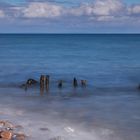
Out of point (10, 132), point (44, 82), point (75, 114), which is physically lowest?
point (75, 114)

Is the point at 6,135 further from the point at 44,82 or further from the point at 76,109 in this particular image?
the point at 44,82

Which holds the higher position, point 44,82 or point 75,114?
point 44,82

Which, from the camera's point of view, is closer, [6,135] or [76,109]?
[6,135]

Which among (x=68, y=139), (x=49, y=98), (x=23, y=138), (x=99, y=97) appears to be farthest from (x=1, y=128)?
(x=99, y=97)

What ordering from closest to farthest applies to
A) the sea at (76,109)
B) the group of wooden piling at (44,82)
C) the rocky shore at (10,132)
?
the rocky shore at (10,132) < the sea at (76,109) < the group of wooden piling at (44,82)

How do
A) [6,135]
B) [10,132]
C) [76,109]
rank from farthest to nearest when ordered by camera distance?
[76,109] → [10,132] → [6,135]

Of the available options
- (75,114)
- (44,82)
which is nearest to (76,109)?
(75,114)

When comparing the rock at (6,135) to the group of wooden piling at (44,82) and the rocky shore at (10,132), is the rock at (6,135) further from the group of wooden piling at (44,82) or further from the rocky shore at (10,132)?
the group of wooden piling at (44,82)

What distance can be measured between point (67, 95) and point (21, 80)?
45.1ft

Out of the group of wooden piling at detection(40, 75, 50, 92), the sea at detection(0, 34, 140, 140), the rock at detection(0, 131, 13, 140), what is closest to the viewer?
the rock at detection(0, 131, 13, 140)

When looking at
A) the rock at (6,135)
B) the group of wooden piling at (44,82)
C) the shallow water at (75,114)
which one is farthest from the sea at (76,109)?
the rock at (6,135)

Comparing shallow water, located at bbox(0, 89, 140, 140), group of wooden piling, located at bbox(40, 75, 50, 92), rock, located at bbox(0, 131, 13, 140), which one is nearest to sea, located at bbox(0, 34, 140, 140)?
shallow water, located at bbox(0, 89, 140, 140)

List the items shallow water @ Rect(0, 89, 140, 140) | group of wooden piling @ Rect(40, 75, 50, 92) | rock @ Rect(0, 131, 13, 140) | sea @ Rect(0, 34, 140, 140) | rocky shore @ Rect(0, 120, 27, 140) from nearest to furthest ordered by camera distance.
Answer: rock @ Rect(0, 131, 13, 140), rocky shore @ Rect(0, 120, 27, 140), shallow water @ Rect(0, 89, 140, 140), sea @ Rect(0, 34, 140, 140), group of wooden piling @ Rect(40, 75, 50, 92)

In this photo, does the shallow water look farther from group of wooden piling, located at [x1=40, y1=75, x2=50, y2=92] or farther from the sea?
group of wooden piling, located at [x1=40, y1=75, x2=50, y2=92]
